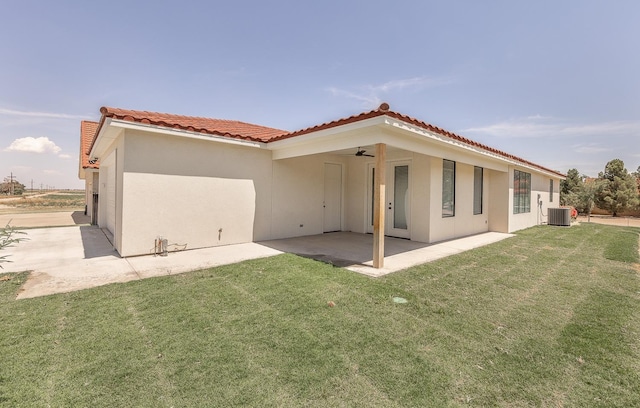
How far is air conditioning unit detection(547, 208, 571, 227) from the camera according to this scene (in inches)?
652

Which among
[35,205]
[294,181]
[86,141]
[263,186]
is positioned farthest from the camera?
[35,205]

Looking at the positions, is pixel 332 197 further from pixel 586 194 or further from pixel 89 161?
pixel 586 194

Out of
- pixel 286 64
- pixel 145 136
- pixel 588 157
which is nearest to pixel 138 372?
pixel 145 136

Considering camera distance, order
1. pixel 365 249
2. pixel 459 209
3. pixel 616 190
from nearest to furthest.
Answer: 1. pixel 365 249
2. pixel 459 209
3. pixel 616 190

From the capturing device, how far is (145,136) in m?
7.25

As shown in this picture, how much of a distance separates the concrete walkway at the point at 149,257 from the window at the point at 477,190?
216 cm

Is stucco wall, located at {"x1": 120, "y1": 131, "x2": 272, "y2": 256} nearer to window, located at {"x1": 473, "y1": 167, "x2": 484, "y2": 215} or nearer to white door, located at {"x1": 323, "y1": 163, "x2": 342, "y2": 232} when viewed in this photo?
white door, located at {"x1": 323, "y1": 163, "x2": 342, "y2": 232}

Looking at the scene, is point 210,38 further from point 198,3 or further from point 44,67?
point 44,67

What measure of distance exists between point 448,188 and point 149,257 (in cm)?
1045

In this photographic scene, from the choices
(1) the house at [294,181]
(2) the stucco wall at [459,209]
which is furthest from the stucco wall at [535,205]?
(2) the stucco wall at [459,209]

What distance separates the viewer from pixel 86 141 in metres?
15.3

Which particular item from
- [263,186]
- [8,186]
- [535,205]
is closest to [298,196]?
[263,186]

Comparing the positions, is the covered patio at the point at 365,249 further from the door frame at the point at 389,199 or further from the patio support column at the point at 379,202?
the door frame at the point at 389,199

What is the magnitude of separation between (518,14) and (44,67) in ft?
54.6
